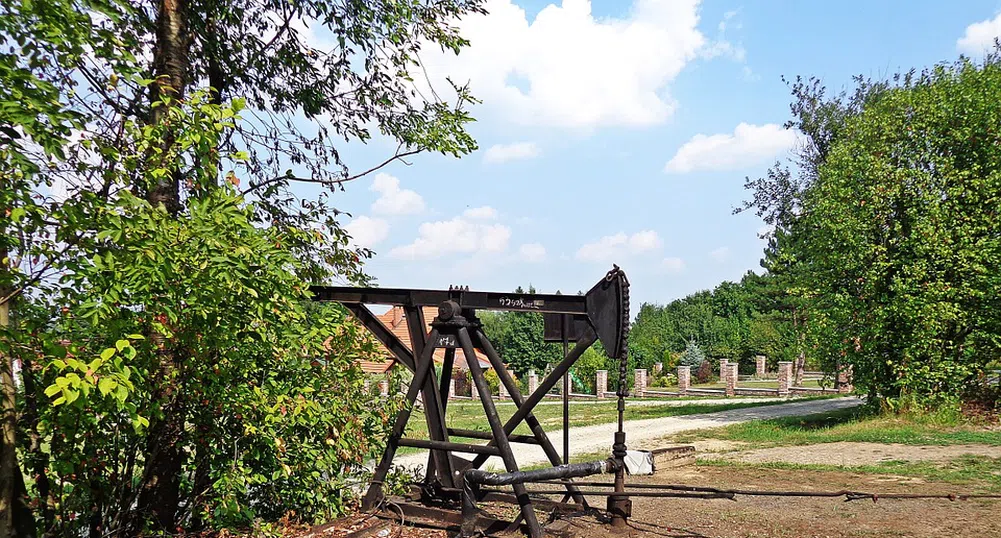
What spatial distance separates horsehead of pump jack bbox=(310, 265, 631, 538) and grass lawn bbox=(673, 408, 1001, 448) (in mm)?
9431

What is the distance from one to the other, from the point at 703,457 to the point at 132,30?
444 inches

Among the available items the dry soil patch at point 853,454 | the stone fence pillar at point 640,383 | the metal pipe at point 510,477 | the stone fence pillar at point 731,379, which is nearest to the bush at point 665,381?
the stone fence pillar at point 640,383

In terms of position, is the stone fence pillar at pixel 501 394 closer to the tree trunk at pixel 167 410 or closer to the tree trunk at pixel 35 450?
the tree trunk at pixel 167 410

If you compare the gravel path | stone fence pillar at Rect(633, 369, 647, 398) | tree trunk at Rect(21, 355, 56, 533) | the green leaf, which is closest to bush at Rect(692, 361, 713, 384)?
stone fence pillar at Rect(633, 369, 647, 398)

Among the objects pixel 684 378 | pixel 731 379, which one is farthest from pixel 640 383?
pixel 731 379

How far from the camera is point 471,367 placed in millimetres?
6832

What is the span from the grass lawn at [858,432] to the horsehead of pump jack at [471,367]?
30.9 feet

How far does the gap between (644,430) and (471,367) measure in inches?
535

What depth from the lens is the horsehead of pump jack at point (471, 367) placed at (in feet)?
21.8

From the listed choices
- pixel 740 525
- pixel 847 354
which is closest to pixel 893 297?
pixel 847 354

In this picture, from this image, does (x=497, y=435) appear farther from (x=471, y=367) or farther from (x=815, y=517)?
(x=815, y=517)

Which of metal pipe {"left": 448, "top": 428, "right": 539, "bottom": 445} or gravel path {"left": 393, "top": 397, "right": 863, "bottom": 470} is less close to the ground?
metal pipe {"left": 448, "top": 428, "right": 539, "bottom": 445}

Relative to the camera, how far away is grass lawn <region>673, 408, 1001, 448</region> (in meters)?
14.6

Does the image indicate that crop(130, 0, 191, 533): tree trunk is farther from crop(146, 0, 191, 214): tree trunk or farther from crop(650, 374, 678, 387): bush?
crop(650, 374, 678, 387): bush
